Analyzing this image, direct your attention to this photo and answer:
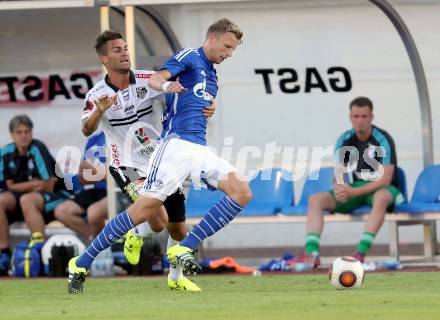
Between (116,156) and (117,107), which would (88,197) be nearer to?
(116,156)

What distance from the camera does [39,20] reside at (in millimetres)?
15234

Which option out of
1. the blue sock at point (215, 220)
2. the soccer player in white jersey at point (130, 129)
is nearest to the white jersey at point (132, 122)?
the soccer player in white jersey at point (130, 129)

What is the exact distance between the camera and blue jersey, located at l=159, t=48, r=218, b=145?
9719 millimetres

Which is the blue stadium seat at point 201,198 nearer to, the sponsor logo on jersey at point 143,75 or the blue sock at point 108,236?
the sponsor logo on jersey at point 143,75

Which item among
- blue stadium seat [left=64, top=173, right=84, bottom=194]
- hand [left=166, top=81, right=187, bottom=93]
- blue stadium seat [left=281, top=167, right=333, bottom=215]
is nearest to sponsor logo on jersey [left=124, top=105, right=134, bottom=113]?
hand [left=166, top=81, right=187, bottom=93]

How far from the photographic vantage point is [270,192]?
14031 millimetres

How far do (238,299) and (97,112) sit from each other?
6.00 feet

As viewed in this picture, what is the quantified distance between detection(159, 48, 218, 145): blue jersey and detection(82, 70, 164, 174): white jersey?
2.57ft

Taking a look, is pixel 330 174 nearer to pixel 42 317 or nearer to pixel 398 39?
pixel 398 39

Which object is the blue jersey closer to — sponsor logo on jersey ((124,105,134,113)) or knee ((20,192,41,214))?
sponsor logo on jersey ((124,105,134,113))

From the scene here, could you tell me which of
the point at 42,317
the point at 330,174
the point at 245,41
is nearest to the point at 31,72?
the point at 245,41

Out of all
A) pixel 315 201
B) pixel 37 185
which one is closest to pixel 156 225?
pixel 315 201

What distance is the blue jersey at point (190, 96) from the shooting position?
383 inches

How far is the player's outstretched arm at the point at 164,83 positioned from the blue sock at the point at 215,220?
2.95 ft
